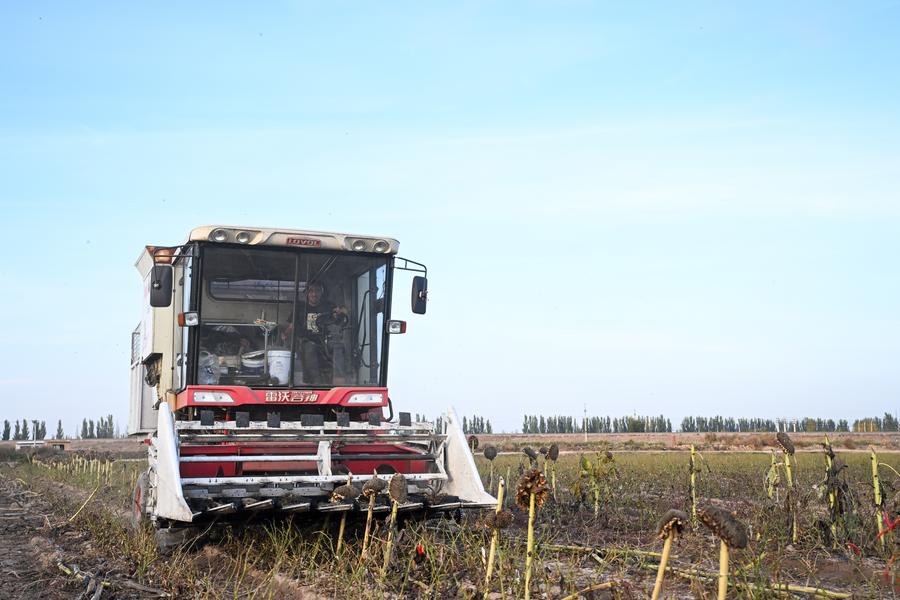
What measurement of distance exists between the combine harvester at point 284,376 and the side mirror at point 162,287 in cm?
1

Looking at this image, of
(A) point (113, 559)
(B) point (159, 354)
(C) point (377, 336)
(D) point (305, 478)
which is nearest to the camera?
(D) point (305, 478)

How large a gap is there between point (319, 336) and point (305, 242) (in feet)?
3.11

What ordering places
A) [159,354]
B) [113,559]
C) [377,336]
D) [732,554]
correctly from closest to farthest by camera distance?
[732,554], [113,559], [377,336], [159,354]

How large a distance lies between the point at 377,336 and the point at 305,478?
2.64 meters

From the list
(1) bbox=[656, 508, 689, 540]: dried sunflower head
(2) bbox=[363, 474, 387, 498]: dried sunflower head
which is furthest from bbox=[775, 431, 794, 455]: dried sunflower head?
(1) bbox=[656, 508, 689, 540]: dried sunflower head

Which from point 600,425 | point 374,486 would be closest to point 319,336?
point 374,486

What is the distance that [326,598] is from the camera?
5.57 metres

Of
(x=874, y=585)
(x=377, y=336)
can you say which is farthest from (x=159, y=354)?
(x=874, y=585)

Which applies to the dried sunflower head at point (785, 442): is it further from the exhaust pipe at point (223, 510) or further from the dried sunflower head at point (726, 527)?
the exhaust pipe at point (223, 510)

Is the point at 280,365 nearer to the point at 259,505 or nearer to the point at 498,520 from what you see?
the point at 259,505

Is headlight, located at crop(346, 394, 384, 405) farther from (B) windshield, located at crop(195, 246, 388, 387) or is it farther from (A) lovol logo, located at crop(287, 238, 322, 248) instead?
(A) lovol logo, located at crop(287, 238, 322, 248)

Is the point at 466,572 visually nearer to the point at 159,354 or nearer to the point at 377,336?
the point at 377,336

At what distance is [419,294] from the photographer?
9352mm

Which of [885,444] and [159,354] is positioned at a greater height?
[159,354]
